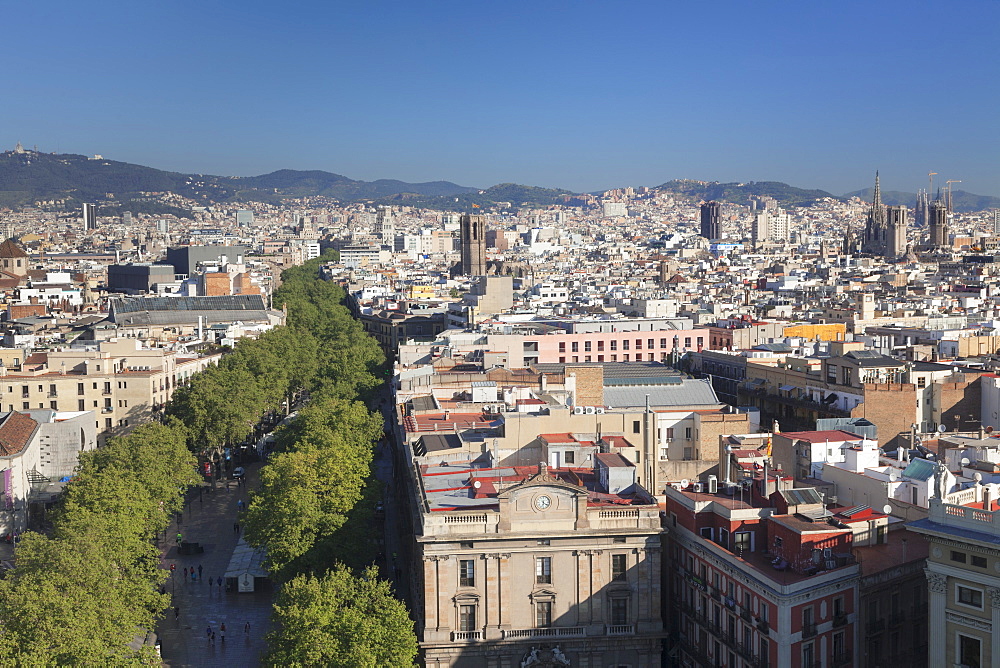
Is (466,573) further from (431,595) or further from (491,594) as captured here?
(431,595)

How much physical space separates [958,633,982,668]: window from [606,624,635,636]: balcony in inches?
365

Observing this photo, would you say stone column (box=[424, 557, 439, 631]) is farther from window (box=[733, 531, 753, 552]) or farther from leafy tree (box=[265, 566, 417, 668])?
window (box=[733, 531, 753, 552])

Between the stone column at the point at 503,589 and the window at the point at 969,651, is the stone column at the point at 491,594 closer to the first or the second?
the stone column at the point at 503,589

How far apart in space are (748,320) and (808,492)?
201 feet

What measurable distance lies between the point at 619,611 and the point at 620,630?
52 centimetres

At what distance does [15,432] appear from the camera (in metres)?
55.9

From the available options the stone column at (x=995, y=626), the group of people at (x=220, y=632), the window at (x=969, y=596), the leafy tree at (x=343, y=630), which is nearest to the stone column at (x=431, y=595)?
the leafy tree at (x=343, y=630)

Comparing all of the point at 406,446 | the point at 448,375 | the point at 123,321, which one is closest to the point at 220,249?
the point at 123,321

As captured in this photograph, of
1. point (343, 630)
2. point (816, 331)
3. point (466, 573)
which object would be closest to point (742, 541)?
point (466, 573)

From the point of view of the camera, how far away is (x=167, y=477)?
50.3 m

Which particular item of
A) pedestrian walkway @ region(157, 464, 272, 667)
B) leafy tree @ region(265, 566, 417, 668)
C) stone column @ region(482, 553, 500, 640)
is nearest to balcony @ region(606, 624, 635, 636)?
stone column @ region(482, 553, 500, 640)

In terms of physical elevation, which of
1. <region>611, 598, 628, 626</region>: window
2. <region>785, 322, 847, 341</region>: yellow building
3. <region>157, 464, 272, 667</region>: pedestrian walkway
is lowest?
<region>157, 464, 272, 667</region>: pedestrian walkway

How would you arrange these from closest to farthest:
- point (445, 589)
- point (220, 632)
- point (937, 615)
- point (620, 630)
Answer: point (937, 615)
point (445, 589)
point (620, 630)
point (220, 632)

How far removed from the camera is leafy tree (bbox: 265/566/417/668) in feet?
98.1
